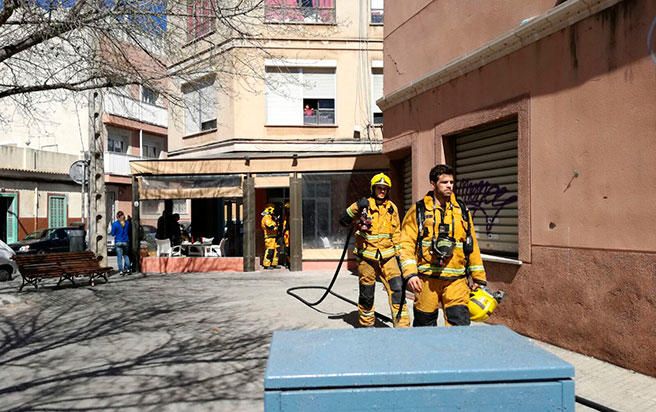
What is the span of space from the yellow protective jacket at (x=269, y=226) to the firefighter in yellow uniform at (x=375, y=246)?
8359 mm

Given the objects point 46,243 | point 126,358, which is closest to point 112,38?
point 126,358

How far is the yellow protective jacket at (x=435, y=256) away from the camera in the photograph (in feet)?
15.7

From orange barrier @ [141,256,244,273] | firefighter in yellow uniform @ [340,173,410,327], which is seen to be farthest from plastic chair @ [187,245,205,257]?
firefighter in yellow uniform @ [340,173,410,327]

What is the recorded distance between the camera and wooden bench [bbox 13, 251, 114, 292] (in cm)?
1106

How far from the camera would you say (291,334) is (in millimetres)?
2363

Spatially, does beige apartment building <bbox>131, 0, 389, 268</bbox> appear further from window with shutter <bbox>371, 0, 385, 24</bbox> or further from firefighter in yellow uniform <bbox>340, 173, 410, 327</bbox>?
firefighter in yellow uniform <bbox>340, 173, 410, 327</bbox>

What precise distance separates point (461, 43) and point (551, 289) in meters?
3.92

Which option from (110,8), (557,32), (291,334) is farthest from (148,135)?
(291,334)

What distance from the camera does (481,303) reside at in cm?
463

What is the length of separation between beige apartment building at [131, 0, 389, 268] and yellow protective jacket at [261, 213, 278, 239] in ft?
1.13

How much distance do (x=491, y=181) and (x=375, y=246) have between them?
2147 millimetres

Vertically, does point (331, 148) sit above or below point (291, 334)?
above

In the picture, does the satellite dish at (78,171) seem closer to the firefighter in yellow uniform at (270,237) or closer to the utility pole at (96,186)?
the utility pole at (96,186)

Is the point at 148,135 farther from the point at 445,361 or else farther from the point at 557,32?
the point at 445,361
